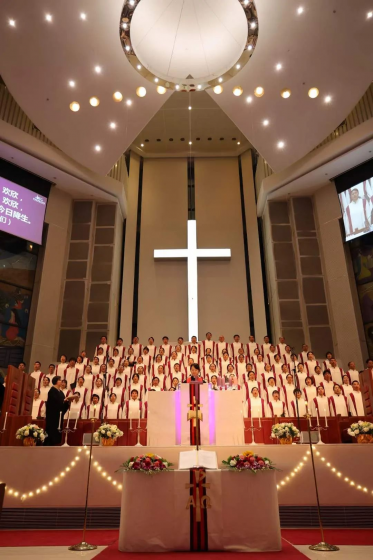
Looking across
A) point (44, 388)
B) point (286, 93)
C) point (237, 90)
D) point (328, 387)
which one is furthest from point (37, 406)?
point (286, 93)

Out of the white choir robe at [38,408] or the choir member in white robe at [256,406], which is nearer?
the choir member in white robe at [256,406]

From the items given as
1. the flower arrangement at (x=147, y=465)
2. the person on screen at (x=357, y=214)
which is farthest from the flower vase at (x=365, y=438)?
the person on screen at (x=357, y=214)

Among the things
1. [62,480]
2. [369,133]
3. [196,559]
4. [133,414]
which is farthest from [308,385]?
[369,133]

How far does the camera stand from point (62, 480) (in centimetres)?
490

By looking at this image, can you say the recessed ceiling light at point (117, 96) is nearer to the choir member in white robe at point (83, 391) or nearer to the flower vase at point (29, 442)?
the choir member in white robe at point (83, 391)

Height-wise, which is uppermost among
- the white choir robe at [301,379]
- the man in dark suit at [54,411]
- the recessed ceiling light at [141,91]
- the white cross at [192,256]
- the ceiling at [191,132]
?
the ceiling at [191,132]

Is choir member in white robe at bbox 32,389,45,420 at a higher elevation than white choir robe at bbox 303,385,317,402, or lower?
lower

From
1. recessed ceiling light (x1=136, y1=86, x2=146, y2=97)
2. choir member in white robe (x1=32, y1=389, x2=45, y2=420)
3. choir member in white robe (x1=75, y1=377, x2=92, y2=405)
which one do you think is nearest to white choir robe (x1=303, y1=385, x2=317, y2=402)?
choir member in white robe (x1=75, y1=377, x2=92, y2=405)

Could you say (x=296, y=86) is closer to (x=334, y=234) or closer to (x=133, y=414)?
(x=334, y=234)

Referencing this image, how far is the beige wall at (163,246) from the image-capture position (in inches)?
512

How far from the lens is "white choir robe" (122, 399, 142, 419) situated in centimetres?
718

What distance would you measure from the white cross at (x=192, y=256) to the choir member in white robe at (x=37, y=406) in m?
4.51

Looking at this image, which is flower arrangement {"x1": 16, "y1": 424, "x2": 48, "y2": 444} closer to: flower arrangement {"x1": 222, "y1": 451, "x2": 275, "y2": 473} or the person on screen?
flower arrangement {"x1": 222, "y1": 451, "x2": 275, "y2": 473}

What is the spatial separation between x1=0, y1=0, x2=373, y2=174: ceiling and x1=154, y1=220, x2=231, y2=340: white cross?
150 inches
